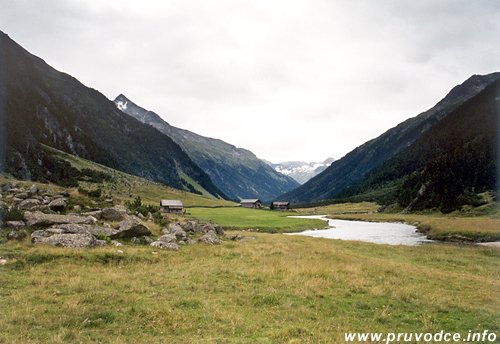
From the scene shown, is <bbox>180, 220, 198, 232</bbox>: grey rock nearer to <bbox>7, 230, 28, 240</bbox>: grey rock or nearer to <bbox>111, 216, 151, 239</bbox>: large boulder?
<bbox>111, 216, 151, 239</bbox>: large boulder

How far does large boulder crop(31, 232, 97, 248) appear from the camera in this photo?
83.3ft

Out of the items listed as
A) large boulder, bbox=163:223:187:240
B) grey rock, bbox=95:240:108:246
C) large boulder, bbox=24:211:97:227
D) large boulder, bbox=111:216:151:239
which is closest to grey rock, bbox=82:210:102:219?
large boulder, bbox=24:211:97:227

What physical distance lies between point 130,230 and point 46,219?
22.2ft

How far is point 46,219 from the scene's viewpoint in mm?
29266

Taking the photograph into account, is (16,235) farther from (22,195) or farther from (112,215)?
(22,195)

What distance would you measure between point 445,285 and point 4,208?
1375 inches

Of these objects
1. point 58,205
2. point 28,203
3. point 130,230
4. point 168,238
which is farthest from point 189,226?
point 28,203

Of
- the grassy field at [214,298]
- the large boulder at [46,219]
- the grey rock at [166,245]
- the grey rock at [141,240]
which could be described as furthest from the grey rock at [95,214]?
the grassy field at [214,298]

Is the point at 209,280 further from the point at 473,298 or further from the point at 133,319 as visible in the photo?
the point at 473,298

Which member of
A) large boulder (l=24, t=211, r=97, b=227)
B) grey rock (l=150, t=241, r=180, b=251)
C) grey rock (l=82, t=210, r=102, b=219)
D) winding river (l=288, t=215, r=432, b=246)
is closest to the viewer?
large boulder (l=24, t=211, r=97, b=227)

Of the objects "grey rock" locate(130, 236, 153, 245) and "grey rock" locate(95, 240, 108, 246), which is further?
"grey rock" locate(130, 236, 153, 245)

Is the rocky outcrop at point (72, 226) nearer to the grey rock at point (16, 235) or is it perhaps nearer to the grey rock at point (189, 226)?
the grey rock at point (16, 235)

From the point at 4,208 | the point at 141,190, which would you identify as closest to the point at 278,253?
the point at 4,208

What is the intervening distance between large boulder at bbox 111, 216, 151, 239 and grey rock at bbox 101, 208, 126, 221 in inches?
85.0
